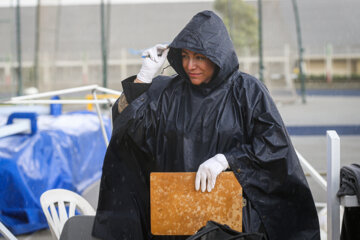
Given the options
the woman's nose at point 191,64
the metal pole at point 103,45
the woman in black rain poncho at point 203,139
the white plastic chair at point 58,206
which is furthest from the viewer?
the metal pole at point 103,45

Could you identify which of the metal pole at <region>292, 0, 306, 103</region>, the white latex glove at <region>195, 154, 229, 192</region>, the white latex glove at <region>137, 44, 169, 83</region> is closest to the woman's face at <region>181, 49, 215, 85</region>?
the white latex glove at <region>137, 44, 169, 83</region>

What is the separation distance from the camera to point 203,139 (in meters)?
2.30

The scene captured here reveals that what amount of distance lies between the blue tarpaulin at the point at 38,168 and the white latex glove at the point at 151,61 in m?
2.33

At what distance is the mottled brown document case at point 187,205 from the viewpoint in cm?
204

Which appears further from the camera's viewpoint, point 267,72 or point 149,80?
point 267,72

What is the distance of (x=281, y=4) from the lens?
41.9ft

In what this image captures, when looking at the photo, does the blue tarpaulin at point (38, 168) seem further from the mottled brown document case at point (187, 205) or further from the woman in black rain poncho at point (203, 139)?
the mottled brown document case at point (187, 205)

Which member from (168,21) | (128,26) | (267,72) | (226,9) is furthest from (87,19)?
(267,72)

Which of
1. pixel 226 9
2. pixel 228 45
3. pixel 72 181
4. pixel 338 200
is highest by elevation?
pixel 226 9

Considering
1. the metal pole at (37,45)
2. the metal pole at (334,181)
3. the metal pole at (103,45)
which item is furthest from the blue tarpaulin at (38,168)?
the metal pole at (37,45)

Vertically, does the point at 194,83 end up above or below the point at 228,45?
below

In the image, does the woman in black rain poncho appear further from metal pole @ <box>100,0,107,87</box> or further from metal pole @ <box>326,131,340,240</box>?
metal pole @ <box>100,0,107,87</box>

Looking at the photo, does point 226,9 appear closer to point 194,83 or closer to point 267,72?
point 267,72

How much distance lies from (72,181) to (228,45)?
3162mm
